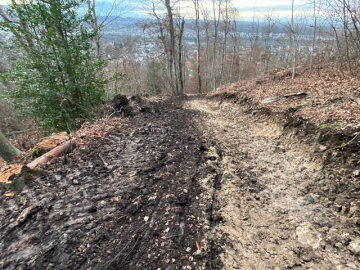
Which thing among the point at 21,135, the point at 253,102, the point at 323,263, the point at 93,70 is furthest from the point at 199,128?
the point at 21,135

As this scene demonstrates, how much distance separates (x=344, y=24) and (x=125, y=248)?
344 inches

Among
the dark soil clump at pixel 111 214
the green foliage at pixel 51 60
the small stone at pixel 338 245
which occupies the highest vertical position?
the green foliage at pixel 51 60

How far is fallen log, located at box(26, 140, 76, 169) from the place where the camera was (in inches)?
159

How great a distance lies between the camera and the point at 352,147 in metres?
3.39

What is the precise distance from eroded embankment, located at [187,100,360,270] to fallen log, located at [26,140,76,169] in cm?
323

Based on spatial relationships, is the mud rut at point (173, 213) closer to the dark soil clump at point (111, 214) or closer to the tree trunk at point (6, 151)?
the dark soil clump at point (111, 214)

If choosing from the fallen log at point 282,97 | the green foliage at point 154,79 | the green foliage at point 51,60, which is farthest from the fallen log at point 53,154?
the green foliage at point 154,79

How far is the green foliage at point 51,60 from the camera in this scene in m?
6.15

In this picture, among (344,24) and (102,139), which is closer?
(102,139)

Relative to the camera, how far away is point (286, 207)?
10.1ft

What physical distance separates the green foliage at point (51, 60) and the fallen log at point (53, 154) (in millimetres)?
1707

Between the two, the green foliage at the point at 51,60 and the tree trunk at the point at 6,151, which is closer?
the tree trunk at the point at 6,151

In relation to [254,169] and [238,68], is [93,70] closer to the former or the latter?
[254,169]

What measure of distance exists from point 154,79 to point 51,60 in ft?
52.4
